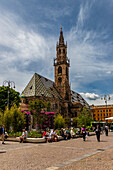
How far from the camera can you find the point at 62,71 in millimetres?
Answer: 83812

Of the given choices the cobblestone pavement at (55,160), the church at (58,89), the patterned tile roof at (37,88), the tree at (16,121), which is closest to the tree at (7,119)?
the tree at (16,121)

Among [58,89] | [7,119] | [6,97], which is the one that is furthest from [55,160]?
[58,89]

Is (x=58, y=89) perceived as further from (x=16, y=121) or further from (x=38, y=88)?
(x=16, y=121)

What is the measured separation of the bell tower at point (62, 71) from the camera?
270 ft

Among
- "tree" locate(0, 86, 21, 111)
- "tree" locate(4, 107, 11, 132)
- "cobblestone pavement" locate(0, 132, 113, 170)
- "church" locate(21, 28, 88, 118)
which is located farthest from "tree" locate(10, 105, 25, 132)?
"church" locate(21, 28, 88, 118)

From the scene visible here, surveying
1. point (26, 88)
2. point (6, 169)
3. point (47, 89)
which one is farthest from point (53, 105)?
point (6, 169)

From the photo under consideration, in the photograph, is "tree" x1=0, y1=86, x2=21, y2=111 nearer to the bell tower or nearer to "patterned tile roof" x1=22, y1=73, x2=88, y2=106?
"patterned tile roof" x1=22, y1=73, x2=88, y2=106

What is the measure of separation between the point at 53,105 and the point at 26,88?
13.1 m

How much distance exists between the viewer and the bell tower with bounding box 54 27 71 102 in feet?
270

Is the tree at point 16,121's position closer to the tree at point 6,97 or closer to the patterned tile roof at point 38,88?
the tree at point 6,97

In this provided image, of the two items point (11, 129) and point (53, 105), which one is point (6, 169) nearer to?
point (11, 129)

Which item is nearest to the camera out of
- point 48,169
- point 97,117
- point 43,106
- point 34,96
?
point 48,169

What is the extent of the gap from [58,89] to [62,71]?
8.78 metres

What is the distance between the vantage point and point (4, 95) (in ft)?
153
